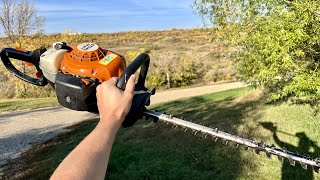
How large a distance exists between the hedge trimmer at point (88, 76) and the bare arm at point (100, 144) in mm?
463

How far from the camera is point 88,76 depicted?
2.12 metres

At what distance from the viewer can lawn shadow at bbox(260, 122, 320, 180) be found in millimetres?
5484

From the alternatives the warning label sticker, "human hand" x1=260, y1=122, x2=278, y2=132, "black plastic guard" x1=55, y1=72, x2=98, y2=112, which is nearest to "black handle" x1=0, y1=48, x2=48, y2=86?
"black plastic guard" x1=55, y1=72, x2=98, y2=112

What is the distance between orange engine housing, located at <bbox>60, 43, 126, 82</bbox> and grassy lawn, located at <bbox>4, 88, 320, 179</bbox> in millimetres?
3704

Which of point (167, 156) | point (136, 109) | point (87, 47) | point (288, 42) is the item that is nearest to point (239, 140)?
point (136, 109)

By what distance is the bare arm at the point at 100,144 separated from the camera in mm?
942

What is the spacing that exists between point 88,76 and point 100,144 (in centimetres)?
115

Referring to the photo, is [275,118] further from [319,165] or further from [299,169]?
[319,165]

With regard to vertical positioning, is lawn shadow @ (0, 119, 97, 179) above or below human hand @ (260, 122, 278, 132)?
below

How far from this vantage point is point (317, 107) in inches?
308

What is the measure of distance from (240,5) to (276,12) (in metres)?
2.70

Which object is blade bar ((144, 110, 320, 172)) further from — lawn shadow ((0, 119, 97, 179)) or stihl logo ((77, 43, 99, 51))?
lawn shadow ((0, 119, 97, 179))

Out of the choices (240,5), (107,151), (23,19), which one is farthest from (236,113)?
(23,19)

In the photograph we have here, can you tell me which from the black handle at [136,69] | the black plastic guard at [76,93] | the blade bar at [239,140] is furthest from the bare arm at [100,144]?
the black plastic guard at [76,93]
